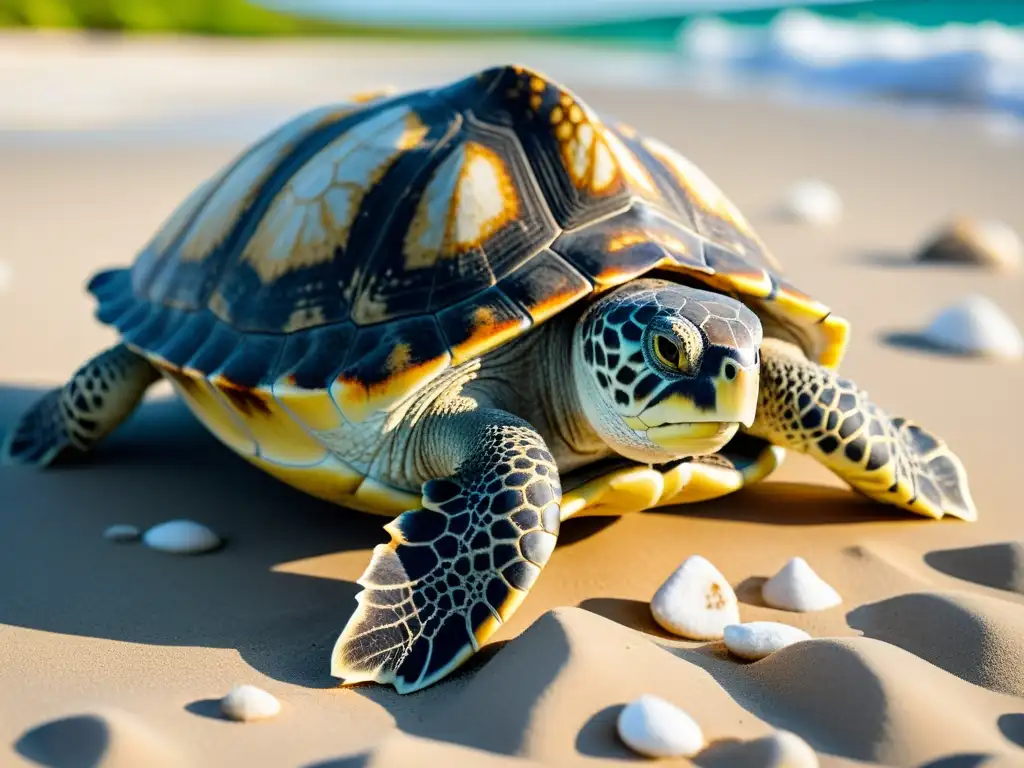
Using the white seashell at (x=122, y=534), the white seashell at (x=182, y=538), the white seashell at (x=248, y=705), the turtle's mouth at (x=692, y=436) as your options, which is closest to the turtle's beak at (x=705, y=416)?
the turtle's mouth at (x=692, y=436)

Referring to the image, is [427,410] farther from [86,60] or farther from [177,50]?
[177,50]

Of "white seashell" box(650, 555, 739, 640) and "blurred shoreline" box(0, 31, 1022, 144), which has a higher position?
"blurred shoreline" box(0, 31, 1022, 144)

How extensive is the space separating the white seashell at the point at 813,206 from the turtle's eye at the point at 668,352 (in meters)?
4.67

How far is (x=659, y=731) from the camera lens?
76.7 inches

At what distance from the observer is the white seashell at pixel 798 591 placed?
2.65 metres

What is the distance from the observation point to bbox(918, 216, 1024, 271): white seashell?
18.7 ft

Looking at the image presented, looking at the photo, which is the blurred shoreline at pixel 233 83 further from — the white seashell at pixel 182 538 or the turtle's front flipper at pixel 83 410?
the white seashell at pixel 182 538

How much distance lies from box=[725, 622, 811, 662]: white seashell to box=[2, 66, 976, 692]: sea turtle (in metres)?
0.44

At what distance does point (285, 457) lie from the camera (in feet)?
10.0

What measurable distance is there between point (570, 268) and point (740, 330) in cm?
53

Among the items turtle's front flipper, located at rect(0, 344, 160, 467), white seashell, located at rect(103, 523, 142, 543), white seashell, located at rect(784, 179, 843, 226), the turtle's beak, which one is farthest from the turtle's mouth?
white seashell, located at rect(784, 179, 843, 226)

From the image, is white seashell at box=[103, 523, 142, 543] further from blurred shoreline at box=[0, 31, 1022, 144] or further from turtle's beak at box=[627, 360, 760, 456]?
blurred shoreline at box=[0, 31, 1022, 144]

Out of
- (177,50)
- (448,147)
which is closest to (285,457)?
(448,147)

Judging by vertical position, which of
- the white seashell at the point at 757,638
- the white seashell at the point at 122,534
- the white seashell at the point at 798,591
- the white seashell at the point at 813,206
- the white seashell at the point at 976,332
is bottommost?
the white seashell at the point at 122,534
